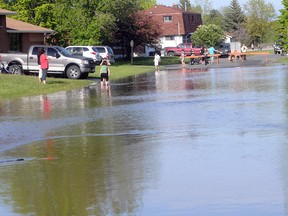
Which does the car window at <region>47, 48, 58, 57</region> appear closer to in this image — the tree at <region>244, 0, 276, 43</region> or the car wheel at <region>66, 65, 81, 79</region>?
the car wheel at <region>66, 65, 81, 79</region>

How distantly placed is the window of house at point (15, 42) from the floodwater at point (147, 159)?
3094cm

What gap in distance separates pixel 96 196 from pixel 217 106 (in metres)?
12.1

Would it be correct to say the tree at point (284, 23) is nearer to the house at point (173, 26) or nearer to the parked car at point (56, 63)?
the parked car at point (56, 63)

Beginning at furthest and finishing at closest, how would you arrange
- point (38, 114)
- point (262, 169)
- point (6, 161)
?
1. point (38, 114)
2. point (6, 161)
3. point (262, 169)

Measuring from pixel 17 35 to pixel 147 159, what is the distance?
141ft

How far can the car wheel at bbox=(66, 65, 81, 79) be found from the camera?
1565 inches

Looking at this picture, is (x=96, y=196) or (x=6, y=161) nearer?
(x=96, y=196)

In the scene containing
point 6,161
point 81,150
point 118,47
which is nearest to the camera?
point 6,161

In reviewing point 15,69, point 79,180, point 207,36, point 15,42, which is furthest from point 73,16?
point 79,180

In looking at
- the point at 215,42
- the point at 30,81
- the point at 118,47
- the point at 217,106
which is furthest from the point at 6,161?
the point at 215,42

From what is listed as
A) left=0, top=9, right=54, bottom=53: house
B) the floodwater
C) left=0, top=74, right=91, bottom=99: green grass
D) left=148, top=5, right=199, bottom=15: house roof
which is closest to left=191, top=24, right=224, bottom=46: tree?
left=148, top=5, right=199, bottom=15: house roof

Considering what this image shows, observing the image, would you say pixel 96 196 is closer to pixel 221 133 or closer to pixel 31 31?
pixel 221 133

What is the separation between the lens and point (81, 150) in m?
13.8

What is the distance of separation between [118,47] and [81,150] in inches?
2640
